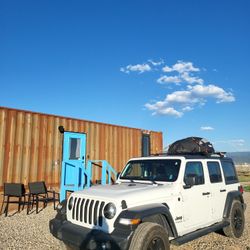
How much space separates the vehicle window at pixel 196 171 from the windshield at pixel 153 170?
0.23 meters

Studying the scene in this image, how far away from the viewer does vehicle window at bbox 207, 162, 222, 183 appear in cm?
636

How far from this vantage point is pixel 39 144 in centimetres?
1089

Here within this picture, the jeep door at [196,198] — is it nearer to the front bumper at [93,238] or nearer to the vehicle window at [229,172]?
the vehicle window at [229,172]

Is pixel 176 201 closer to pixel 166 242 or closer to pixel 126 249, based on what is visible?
pixel 166 242

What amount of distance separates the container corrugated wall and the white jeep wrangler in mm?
5423

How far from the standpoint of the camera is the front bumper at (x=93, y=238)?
13.0 feet

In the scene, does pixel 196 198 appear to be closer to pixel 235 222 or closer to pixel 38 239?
pixel 235 222

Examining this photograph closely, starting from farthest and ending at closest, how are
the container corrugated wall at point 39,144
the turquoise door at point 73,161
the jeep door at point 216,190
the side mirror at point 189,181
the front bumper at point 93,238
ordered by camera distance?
the turquoise door at point 73,161 < the container corrugated wall at point 39,144 < the jeep door at point 216,190 < the side mirror at point 189,181 < the front bumper at point 93,238

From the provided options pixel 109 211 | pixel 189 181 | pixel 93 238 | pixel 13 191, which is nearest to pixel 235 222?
pixel 189 181

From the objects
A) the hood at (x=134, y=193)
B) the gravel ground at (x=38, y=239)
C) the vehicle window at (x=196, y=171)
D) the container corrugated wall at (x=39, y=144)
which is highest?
the container corrugated wall at (x=39, y=144)

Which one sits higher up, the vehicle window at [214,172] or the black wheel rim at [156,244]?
the vehicle window at [214,172]

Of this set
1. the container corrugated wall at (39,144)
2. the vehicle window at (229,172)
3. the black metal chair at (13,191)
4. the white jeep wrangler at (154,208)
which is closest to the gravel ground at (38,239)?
the white jeep wrangler at (154,208)

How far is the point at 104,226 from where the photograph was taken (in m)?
4.25

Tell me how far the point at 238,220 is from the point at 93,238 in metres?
4.38
